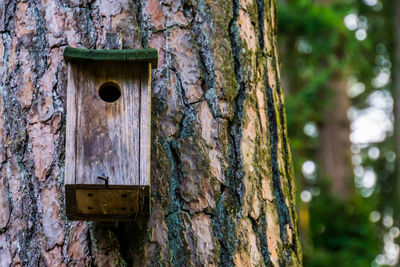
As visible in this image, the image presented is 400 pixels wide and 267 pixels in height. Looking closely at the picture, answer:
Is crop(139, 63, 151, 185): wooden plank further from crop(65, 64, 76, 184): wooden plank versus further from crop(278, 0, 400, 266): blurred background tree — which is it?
crop(278, 0, 400, 266): blurred background tree

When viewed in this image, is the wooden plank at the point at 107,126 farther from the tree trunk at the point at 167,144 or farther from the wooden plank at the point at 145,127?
the tree trunk at the point at 167,144

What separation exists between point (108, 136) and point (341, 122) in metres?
10.2

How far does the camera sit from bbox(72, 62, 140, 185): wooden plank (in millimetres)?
1585

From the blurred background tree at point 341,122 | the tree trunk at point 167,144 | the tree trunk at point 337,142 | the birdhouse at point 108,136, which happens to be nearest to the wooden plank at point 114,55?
the birdhouse at point 108,136

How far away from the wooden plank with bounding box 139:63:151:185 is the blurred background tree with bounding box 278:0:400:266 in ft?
15.5

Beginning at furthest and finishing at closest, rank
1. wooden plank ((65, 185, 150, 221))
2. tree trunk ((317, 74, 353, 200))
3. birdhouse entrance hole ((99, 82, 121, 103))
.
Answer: tree trunk ((317, 74, 353, 200))
birdhouse entrance hole ((99, 82, 121, 103))
wooden plank ((65, 185, 150, 221))

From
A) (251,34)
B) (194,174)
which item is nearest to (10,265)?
(194,174)

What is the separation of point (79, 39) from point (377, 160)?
1063 cm

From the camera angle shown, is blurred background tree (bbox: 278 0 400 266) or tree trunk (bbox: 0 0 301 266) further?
blurred background tree (bbox: 278 0 400 266)

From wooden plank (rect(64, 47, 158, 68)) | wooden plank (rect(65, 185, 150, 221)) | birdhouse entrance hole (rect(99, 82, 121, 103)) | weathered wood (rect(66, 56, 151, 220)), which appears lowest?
Result: wooden plank (rect(65, 185, 150, 221))

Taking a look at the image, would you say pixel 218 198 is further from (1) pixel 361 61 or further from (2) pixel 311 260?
(1) pixel 361 61

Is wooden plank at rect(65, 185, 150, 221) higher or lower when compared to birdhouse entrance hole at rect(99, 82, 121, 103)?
lower

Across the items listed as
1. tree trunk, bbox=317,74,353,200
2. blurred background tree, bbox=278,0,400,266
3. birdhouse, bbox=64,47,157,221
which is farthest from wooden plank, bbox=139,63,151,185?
tree trunk, bbox=317,74,353,200

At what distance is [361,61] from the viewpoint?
930cm
